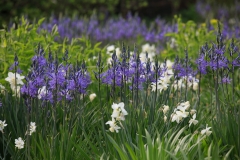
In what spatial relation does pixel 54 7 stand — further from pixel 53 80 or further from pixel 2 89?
pixel 53 80

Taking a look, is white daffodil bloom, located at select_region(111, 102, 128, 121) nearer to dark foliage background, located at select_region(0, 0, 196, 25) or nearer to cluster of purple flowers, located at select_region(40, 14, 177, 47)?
cluster of purple flowers, located at select_region(40, 14, 177, 47)

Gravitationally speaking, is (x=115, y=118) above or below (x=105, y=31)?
below

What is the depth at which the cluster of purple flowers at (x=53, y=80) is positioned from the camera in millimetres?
3004

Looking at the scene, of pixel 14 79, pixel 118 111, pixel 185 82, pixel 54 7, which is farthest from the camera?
pixel 54 7

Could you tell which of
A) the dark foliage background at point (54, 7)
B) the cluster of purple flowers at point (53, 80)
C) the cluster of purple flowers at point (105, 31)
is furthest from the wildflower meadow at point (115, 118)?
the dark foliage background at point (54, 7)

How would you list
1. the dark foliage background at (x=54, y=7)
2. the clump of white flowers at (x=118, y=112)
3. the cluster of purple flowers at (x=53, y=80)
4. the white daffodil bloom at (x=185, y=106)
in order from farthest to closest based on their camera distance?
the dark foliage background at (x=54, y=7) < the white daffodil bloom at (x=185, y=106) < the cluster of purple flowers at (x=53, y=80) < the clump of white flowers at (x=118, y=112)

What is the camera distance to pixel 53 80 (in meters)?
3.02

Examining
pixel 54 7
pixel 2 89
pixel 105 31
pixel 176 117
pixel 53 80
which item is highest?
pixel 54 7

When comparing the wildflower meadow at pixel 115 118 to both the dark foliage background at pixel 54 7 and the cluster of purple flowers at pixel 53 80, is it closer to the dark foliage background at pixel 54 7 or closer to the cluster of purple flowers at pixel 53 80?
the cluster of purple flowers at pixel 53 80

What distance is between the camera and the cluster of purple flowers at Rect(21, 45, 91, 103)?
300cm

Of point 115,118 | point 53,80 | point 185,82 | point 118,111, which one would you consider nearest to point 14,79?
point 53,80

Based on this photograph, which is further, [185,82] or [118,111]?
[185,82]

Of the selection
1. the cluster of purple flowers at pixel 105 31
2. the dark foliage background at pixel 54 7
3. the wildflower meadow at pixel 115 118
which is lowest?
the wildflower meadow at pixel 115 118

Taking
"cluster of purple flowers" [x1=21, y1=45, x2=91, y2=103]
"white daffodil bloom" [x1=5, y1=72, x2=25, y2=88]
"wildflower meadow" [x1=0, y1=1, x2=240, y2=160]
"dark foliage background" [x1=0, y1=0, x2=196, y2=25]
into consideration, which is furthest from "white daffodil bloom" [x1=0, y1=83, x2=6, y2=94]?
"dark foliage background" [x1=0, y1=0, x2=196, y2=25]
